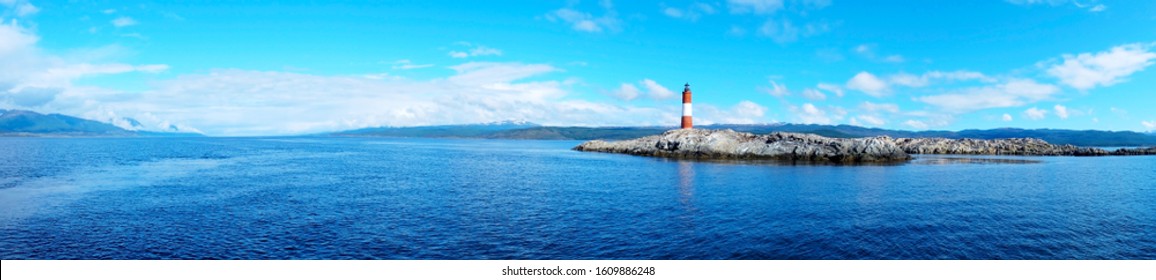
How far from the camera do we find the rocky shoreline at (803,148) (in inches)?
3139

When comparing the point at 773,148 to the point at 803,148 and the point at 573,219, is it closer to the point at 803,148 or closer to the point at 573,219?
the point at 803,148

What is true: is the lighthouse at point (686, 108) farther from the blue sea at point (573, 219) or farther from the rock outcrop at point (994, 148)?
the blue sea at point (573, 219)

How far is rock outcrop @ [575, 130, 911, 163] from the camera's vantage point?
260 ft

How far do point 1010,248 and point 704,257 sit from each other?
38.5 feet

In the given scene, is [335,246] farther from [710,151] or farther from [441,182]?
[710,151]

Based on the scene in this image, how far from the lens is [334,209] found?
30.5 m

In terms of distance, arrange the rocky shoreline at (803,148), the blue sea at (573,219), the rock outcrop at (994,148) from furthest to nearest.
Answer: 1. the rock outcrop at (994,148)
2. the rocky shoreline at (803,148)
3. the blue sea at (573,219)

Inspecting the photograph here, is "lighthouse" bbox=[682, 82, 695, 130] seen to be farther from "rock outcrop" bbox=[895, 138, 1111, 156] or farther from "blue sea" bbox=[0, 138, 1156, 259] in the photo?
"blue sea" bbox=[0, 138, 1156, 259]

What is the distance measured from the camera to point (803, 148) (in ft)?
269

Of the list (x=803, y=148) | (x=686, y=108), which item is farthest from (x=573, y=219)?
(x=686, y=108)

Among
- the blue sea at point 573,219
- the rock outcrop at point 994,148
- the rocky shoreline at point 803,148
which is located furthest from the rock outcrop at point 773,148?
the blue sea at point 573,219

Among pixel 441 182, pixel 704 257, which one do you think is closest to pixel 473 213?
pixel 704 257

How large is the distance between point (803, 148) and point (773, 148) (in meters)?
4.02

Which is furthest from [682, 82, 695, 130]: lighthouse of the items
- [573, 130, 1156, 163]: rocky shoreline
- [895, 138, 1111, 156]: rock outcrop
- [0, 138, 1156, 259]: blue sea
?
[0, 138, 1156, 259]: blue sea
